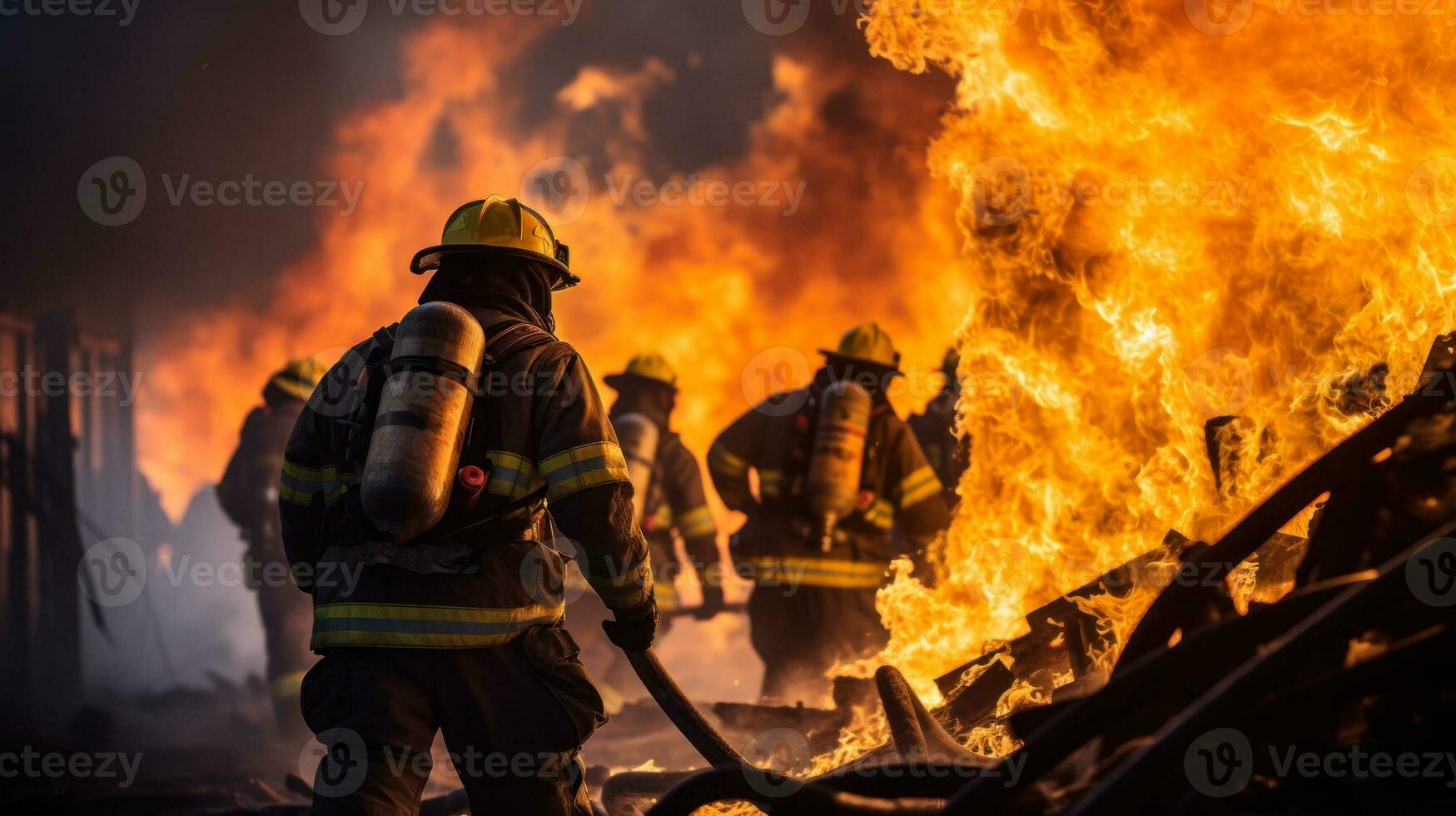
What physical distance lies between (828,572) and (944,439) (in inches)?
101

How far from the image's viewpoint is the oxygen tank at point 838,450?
6.72 meters

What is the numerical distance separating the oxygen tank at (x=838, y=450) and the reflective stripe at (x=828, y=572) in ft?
1.21

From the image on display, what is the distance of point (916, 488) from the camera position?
280 inches

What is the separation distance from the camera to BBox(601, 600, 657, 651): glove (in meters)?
3.25

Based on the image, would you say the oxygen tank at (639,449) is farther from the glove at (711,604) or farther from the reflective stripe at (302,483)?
the reflective stripe at (302,483)

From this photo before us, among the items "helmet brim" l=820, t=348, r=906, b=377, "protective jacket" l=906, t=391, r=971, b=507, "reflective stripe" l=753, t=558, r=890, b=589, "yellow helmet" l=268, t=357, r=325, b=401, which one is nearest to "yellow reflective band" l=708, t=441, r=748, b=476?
"reflective stripe" l=753, t=558, r=890, b=589

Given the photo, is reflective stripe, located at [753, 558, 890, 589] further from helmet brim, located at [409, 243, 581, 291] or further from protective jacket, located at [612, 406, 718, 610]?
helmet brim, located at [409, 243, 581, 291]

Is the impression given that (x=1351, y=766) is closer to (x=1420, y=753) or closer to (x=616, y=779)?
(x=1420, y=753)

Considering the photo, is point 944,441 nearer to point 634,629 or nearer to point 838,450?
point 838,450

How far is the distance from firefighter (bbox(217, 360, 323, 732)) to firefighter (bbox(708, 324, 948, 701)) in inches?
137

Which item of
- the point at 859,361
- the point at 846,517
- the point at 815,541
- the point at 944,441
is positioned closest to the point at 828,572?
the point at 815,541

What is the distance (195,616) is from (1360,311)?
12.5 m

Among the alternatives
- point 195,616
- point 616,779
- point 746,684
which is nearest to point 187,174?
point 195,616

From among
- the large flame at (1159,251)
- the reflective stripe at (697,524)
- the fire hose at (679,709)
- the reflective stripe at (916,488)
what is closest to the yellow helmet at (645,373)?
the reflective stripe at (697,524)
